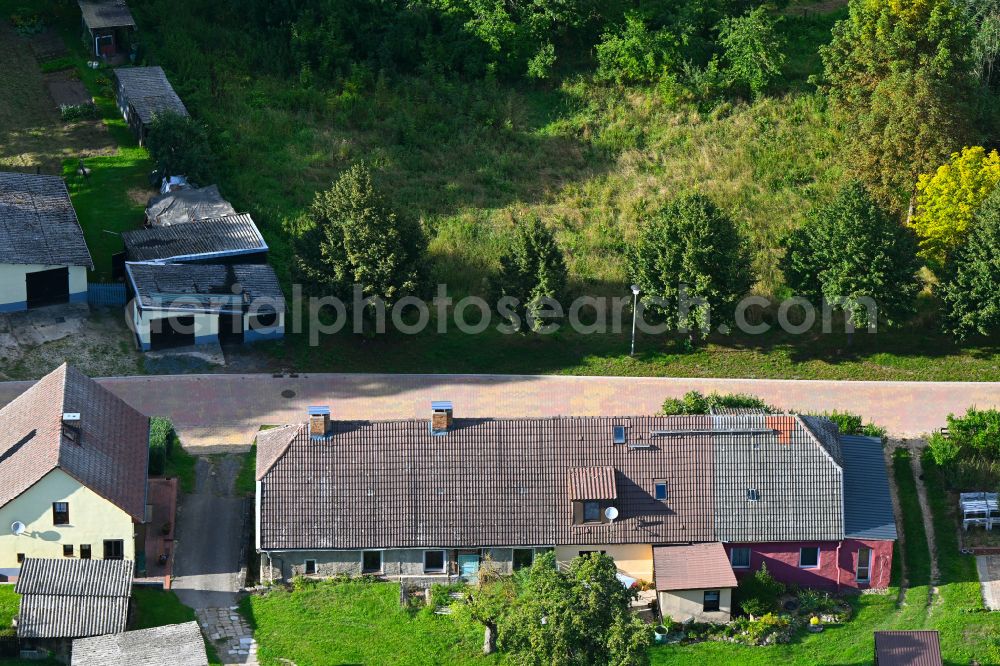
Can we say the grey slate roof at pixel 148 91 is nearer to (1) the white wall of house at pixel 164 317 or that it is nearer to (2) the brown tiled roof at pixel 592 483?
(1) the white wall of house at pixel 164 317

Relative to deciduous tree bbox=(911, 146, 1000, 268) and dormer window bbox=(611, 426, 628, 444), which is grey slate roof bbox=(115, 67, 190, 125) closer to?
dormer window bbox=(611, 426, 628, 444)

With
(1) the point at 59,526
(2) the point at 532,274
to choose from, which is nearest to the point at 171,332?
(1) the point at 59,526

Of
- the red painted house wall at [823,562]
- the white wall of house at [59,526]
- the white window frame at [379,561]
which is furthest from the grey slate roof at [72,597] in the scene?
the red painted house wall at [823,562]

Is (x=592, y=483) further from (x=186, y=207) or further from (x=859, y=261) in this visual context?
(x=186, y=207)

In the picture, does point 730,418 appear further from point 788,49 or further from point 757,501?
point 788,49

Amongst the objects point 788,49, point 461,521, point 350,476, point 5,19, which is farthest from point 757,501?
point 5,19

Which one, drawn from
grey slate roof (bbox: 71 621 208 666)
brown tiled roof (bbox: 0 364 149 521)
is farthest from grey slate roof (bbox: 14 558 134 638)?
brown tiled roof (bbox: 0 364 149 521)
